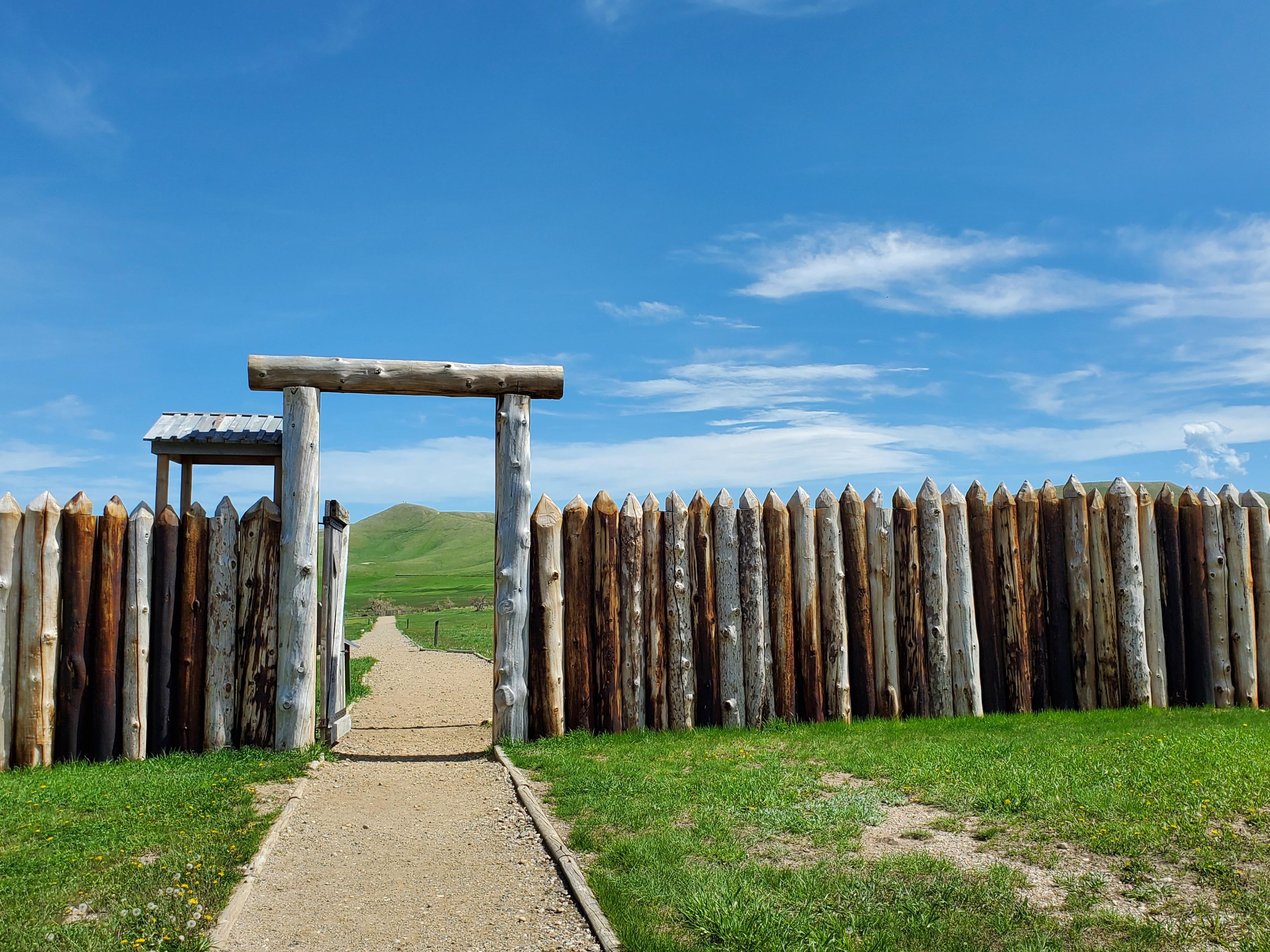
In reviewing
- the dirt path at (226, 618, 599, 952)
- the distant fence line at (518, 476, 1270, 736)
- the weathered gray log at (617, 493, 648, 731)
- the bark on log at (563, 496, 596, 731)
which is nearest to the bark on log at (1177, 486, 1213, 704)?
the distant fence line at (518, 476, 1270, 736)

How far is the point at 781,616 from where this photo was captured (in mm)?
10227

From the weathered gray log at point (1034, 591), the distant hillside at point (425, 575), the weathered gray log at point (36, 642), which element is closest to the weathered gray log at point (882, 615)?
the weathered gray log at point (1034, 591)

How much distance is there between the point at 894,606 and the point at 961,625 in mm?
860

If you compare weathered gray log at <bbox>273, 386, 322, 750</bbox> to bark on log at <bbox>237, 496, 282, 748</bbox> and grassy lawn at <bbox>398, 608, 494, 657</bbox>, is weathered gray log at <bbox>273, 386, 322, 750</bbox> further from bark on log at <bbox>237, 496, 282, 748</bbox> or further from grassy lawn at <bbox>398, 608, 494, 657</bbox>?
grassy lawn at <bbox>398, 608, 494, 657</bbox>

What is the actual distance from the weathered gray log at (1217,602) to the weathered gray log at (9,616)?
13.8 metres

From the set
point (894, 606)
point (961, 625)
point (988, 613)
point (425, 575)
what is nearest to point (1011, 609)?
point (988, 613)

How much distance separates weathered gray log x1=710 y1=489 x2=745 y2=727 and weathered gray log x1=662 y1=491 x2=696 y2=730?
0.32 meters

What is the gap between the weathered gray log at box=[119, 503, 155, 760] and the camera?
30.7 feet

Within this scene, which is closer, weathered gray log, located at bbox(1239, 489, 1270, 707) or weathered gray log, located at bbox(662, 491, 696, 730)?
weathered gray log, located at bbox(662, 491, 696, 730)

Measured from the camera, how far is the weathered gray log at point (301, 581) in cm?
964

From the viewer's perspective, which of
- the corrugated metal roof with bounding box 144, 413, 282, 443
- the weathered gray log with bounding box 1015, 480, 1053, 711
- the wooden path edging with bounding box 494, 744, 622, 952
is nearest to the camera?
the wooden path edging with bounding box 494, 744, 622, 952

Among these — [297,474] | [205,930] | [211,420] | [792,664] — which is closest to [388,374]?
[297,474]

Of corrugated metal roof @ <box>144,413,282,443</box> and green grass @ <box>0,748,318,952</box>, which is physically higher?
corrugated metal roof @ <box>144,413,282,443</box>

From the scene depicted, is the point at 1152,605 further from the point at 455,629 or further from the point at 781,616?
the point at 455,629
